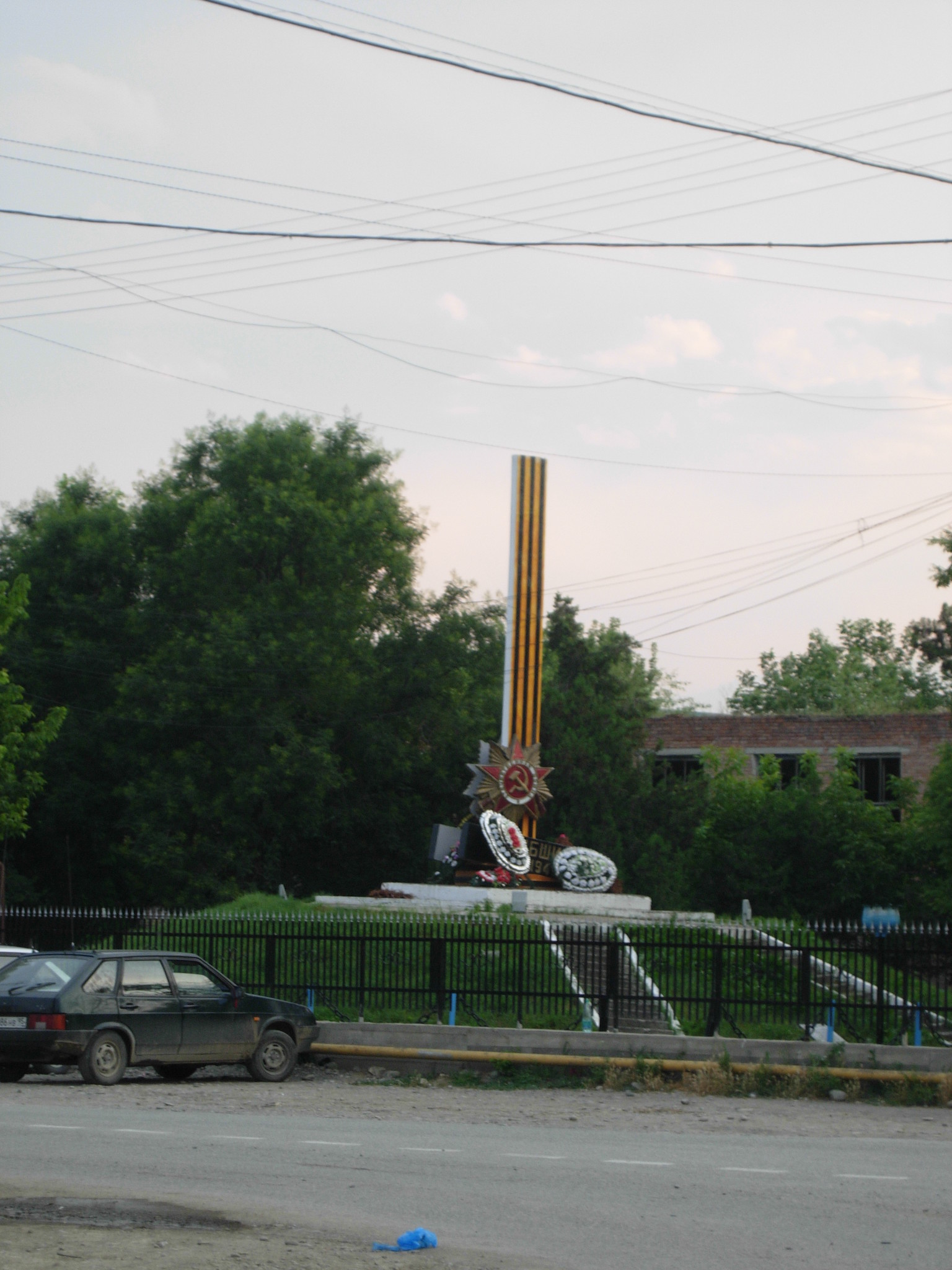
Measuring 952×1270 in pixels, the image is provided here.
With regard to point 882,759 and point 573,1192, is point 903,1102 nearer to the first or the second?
point 573,1192

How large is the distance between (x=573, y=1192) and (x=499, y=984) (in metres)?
11.0

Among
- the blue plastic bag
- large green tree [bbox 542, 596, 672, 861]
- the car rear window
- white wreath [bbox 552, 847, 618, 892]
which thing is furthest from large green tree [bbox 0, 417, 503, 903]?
the blue plastic bag

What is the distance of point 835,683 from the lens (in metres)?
87.1

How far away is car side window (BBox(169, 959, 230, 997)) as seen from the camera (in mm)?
15320

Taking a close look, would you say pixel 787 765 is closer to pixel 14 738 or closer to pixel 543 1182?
pixel 14 738

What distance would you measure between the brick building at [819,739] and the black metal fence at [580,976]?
28270 mm

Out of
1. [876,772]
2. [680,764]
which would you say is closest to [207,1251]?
[876,772]

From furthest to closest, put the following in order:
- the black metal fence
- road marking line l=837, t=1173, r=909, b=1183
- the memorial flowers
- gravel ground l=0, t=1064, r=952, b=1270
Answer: the memorial flowers
the black metal fence
road marking line l=837, t=1173, r=909, b=1183
gravel ground l=0, t=1064, r=952, b=1270

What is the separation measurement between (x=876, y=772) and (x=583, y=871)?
67.4 ft

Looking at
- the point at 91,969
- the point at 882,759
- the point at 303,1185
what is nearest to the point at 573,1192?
the point at 303,1185

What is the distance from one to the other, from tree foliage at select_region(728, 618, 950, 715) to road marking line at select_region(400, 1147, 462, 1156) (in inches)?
2868

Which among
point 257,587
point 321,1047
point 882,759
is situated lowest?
point 321,1047

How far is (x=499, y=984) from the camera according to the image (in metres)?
19.6

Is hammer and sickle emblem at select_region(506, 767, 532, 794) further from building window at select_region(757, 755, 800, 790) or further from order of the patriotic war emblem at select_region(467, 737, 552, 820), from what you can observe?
building window at select_region(757, 755, 800, 790)
